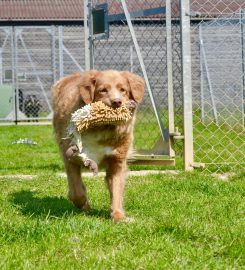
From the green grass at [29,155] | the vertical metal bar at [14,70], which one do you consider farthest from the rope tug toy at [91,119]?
the vertical metal bar at [14,70]

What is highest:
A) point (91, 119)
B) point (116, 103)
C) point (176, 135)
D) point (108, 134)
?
point (116, 103)

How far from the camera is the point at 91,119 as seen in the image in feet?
15.7

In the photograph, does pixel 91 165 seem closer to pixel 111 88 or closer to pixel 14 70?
pixel 111 88

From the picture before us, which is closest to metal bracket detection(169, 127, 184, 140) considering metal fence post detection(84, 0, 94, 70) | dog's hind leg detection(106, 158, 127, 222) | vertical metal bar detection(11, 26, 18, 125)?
metal fence post detection(84, 0, 94, 70)

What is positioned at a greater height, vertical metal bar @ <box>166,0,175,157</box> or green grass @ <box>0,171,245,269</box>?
vertical metal bar @ <box>166,0,175,157</box>

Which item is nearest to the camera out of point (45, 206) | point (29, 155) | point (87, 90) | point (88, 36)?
point (87, 90)

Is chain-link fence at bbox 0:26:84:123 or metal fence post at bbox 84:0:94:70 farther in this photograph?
chain-link fence at bbox 0:26:84:123

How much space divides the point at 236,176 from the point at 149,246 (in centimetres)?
370

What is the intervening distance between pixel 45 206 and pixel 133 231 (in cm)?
156

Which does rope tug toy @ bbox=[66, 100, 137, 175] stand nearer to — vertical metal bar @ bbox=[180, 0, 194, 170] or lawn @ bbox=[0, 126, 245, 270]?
lawn @ bbox=[0, 126, 245, 270]

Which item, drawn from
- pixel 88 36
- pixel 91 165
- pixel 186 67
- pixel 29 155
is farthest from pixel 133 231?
pixel 29 155

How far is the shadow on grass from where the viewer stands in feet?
16.8

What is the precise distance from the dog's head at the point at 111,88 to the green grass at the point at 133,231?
0.88m

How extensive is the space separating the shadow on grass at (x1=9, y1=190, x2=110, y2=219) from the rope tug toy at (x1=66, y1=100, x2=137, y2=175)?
1.44ft
